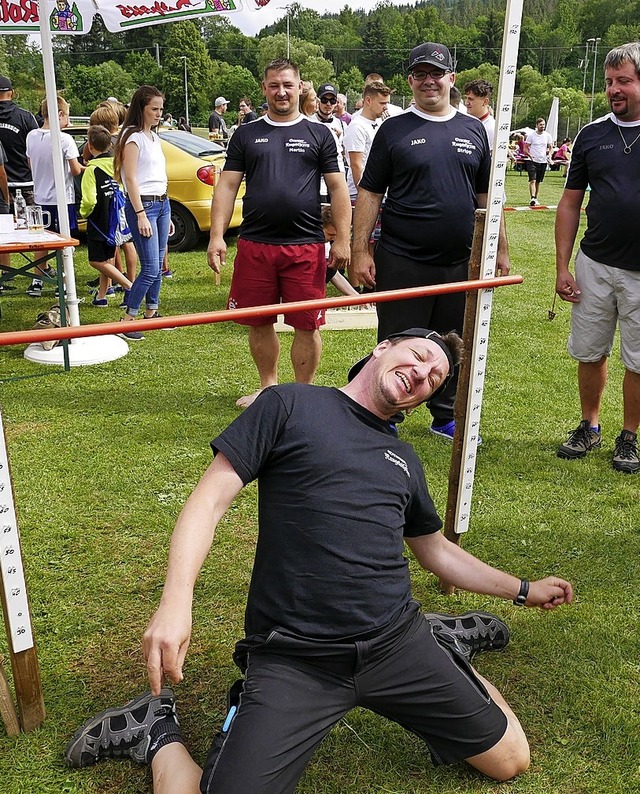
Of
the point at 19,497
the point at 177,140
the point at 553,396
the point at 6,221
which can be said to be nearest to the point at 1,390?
the point at 6,221

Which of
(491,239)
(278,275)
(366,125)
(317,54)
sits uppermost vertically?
(317,54)

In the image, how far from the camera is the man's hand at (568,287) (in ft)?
15.2

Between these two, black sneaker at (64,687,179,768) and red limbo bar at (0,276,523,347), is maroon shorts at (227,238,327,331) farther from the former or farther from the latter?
black sneaker at (64,687,179,768)

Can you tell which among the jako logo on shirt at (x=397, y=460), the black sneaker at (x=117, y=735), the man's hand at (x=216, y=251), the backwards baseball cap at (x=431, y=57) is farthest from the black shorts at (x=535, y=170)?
the black sneaker at (x=117, y=735)

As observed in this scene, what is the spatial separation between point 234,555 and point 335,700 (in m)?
1.48

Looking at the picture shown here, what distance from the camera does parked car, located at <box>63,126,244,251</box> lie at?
32.7 feet

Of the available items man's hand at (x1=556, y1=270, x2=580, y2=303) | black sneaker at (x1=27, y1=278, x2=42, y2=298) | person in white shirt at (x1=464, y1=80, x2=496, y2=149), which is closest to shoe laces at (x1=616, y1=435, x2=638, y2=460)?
man's hand at (x1=556, y1=270, x2=580, y2=303)

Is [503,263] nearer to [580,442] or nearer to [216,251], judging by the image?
[580,442]

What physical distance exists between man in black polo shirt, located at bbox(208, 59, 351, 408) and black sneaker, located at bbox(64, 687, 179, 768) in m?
2.67

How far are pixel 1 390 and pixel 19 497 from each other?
1.69 metres

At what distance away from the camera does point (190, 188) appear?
10000 millimetres

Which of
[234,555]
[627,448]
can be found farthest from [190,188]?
[234,555]

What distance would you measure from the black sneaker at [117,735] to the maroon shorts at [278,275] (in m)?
2.72

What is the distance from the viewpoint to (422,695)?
2277 millimetres
